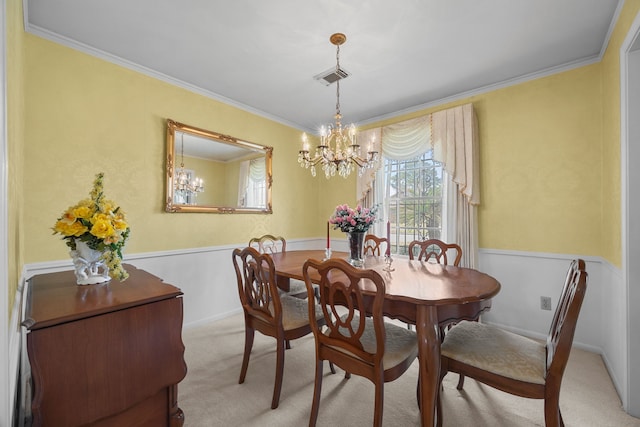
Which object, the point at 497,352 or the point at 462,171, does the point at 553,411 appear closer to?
the point at 497,352

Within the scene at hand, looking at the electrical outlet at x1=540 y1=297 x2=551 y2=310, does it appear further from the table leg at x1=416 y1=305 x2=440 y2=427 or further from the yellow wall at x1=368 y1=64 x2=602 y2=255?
the table leg at x1=416 y1=305 x2=440 y2=427

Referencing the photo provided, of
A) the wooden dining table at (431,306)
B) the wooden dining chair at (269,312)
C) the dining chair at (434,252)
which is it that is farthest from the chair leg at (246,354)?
the dining chair at (434,252)

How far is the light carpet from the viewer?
Result: 1.74 metres

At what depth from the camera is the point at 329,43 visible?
7.80 feet

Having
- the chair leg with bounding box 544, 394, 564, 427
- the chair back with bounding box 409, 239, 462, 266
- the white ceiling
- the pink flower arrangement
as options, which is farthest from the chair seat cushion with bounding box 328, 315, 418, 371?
the white ceiling

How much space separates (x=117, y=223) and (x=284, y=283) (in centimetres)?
131

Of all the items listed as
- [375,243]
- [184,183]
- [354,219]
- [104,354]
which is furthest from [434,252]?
[184,183]

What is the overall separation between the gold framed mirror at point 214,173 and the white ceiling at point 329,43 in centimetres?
59

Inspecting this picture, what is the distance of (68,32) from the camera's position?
7.41 feet

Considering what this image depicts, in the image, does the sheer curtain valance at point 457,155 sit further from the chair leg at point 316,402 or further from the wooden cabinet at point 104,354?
the wooden cabinet at point 104,354

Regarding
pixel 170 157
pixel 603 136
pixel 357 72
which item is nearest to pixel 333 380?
pixel 170 157

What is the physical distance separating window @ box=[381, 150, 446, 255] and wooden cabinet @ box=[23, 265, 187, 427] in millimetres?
3195

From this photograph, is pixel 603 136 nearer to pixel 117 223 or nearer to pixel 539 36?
pixel 539 36

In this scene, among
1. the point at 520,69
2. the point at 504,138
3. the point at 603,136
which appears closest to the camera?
the point at 603,136
